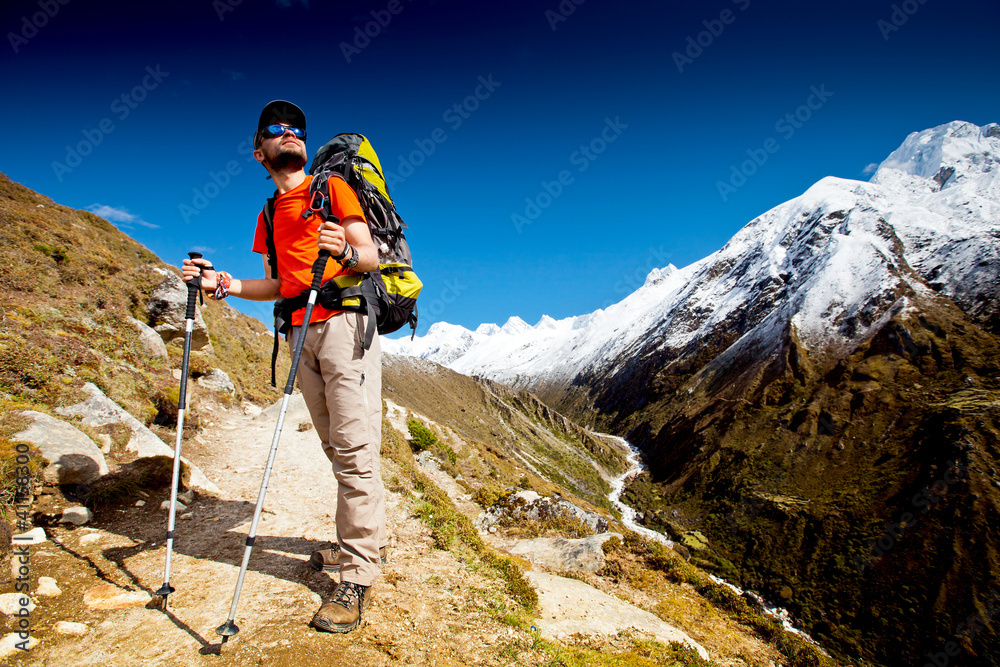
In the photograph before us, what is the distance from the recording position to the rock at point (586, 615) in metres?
5.27

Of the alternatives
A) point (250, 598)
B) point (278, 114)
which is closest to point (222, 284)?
point (278, 114)

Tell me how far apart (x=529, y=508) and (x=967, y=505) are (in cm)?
12067

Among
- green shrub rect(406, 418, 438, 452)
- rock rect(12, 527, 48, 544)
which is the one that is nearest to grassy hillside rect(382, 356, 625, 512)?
green shrub rect(406, 418, 438, 452)

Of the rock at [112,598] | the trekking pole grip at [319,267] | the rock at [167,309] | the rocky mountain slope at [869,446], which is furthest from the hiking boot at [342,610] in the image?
the rocky mountain slope at [869,446]

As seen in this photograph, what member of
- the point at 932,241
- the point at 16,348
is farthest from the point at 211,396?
the point at 932,241

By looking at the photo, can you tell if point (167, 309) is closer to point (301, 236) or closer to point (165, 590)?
point (301, 236)

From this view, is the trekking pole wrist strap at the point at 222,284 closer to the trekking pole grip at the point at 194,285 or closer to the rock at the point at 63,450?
the trekking pole grip at the point at 194,285

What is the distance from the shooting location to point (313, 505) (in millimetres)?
7582

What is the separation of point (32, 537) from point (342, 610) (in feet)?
12.9

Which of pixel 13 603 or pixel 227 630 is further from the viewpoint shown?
pixel 13 603

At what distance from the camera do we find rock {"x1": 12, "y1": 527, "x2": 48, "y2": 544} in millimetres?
4543

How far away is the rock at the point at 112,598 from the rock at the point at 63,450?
2.48 meters

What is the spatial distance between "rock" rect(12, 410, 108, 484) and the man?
361 cm

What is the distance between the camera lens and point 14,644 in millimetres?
3098
